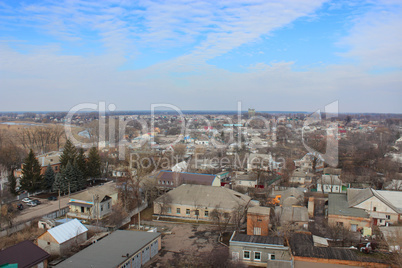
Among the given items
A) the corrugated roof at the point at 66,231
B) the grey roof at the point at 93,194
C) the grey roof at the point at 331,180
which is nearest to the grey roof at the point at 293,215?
the grey roof at the point at 331,180

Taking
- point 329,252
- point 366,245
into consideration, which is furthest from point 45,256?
point 366,245

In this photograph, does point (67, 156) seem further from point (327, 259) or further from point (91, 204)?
point (327, 259)

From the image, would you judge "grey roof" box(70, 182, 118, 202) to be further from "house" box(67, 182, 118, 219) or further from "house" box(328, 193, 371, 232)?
"house" box(328, 193, 371, 232)

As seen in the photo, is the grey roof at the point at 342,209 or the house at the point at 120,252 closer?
the house at the point at 120,252

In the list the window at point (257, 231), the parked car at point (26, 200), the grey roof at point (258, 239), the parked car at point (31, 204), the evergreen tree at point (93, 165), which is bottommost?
the parked car at point (31, 204)

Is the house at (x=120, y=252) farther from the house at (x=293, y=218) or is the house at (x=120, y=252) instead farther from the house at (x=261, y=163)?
the house at (x=261, y=163)
